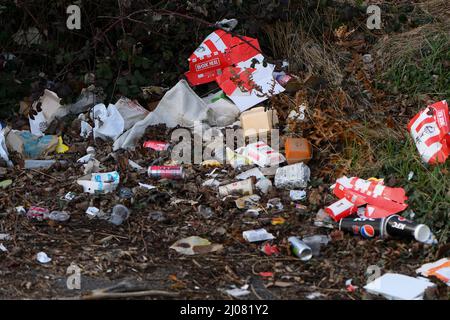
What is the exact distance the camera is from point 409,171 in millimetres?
4254

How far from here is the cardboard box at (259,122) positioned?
485 centimetres

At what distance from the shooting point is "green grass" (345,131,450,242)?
388 centimetres

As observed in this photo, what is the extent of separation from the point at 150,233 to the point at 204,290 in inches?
26.6

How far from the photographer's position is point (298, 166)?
4434 mm

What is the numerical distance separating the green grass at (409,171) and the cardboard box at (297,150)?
9.1 inches

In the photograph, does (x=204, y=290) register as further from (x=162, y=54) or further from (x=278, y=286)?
(x=162, y=54)

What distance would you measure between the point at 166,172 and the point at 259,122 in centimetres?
73

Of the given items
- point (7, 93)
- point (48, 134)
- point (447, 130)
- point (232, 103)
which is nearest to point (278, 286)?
point (447, 130)

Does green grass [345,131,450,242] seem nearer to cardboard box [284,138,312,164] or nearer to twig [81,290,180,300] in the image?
cardboard box [284,138,312,164]

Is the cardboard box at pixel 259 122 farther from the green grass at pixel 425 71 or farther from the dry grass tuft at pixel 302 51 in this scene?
the green grass at pixel 425 71

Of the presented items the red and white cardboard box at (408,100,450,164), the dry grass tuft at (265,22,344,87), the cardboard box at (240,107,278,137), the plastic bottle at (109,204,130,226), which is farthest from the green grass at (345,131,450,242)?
the plastic bottle at (109,204,130,226)

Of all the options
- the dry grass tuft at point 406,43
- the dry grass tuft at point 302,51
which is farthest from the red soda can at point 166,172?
the dry grass tuft at point 406,43

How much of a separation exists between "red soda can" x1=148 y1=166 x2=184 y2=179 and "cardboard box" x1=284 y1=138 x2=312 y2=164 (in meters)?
0.64
